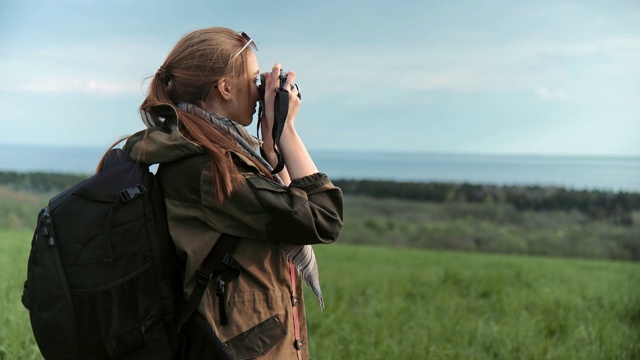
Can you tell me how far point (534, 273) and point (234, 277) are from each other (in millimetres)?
9209

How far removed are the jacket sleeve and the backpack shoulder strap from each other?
0.04m

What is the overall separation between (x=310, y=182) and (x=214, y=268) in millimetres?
397

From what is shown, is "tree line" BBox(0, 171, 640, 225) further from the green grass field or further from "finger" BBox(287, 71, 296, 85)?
"finger" BBox(287, 71, 296, 85)

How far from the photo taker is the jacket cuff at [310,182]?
234 centimetres

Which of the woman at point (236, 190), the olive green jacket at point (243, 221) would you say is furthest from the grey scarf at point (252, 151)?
the olive green jacket at point (243, 221)

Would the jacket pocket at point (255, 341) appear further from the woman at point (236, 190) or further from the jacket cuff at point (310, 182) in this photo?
the jacket cuff at point (310, 182)

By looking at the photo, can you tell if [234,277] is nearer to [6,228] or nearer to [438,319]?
[438,319]

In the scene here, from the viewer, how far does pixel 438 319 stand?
659 centimetres

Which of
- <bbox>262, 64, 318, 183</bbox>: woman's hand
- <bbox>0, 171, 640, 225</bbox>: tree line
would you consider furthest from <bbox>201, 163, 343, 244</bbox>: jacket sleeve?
<bbox>0, 171, 640, 225</bbox>: tree line

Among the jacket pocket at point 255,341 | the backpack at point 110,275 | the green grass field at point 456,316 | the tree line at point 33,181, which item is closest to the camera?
the backpack at point 110,275

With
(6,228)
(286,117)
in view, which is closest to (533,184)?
(6,228)

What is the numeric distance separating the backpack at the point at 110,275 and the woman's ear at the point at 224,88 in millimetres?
396

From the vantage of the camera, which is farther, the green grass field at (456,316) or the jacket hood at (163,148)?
the green grass field at (456,316)

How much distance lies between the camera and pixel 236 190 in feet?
7.45
